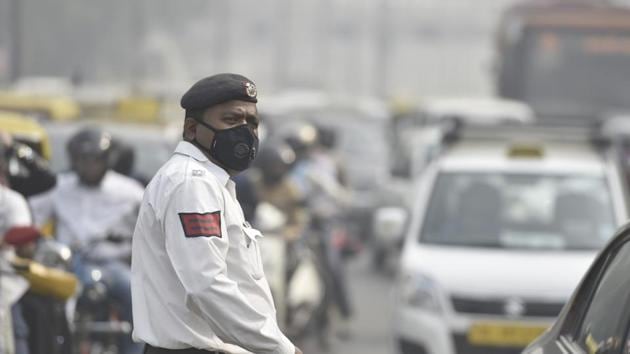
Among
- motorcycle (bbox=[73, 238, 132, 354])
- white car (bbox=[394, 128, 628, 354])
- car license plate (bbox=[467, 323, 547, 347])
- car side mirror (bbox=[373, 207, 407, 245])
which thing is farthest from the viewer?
car side mirror (bbox=[373, 207, 407, 245])

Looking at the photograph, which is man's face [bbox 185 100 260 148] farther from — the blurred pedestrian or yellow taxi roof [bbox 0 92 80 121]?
yellow taxi roof [bbox 0 92 80 121]

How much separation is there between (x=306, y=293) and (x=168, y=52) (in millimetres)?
51006

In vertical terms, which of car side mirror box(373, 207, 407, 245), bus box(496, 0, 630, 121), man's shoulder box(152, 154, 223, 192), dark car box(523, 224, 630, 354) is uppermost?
man's shoulder box(152, 154, 223, 192)

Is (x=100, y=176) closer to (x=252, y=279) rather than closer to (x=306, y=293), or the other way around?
(x=306, y=293)

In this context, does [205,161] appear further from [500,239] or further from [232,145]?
[500,239]

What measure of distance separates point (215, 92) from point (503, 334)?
17.4 ft

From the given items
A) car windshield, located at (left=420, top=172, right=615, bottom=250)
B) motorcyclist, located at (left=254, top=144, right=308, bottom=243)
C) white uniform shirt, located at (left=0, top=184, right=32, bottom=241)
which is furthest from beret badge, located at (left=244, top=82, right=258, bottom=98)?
motorcyclist, located at (left=254, top=144, right=308, bottom=243)

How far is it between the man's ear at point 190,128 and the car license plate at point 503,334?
17.1ft

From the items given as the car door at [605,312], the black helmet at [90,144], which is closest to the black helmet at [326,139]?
the black helmet at [90,144]

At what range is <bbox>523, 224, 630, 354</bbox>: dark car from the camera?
5273 millimetres

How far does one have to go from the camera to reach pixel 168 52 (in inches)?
2504

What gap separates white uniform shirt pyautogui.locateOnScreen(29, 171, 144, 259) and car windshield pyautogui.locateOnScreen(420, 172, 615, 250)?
6.48ft

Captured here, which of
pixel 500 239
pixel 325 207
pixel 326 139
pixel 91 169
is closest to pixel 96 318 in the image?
pixel 91 169

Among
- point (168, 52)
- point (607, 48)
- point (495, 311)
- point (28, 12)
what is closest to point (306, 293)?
point (495, 311)
